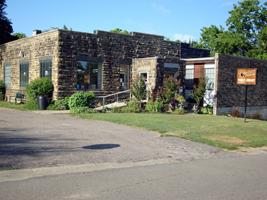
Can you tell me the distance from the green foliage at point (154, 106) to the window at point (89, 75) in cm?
470

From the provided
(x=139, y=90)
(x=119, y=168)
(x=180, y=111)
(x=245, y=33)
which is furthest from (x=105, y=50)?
(x=245, y=33)

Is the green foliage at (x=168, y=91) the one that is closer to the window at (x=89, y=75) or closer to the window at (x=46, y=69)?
the window at (x=89, y=75)

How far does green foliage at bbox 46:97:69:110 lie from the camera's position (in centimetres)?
1894

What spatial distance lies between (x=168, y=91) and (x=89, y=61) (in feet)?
21.0

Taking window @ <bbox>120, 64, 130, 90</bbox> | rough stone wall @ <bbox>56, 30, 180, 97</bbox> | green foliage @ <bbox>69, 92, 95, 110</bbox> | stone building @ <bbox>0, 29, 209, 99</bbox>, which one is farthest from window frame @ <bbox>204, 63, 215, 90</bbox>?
green foliage @ <bbox>69, 92, 95, 110</bbox>

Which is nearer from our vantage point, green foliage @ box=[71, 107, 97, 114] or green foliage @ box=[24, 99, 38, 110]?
green foliage @ box=[71, 107, 97, 114]

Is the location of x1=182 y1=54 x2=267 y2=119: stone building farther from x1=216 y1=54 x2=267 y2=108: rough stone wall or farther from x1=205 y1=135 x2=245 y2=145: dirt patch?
x1=205 y1=135 x2=245 y2=145: dirt patch

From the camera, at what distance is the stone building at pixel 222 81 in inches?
810

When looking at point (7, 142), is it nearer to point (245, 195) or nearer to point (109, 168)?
point (109, 168)

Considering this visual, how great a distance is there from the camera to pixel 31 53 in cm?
2270

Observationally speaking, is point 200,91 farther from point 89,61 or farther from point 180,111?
point 89,61

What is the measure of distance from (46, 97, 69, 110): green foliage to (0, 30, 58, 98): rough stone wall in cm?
123

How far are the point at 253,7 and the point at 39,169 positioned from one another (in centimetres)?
4738

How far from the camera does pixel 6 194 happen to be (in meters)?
4.85
